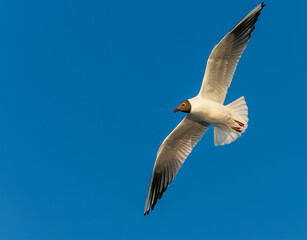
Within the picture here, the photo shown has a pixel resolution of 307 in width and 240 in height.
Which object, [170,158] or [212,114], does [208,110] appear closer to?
[212,114]

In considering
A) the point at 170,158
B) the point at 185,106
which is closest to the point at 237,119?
the point at 185,106

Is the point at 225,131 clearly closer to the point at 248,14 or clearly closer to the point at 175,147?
the point at 175,147

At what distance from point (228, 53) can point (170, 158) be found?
8.33ft

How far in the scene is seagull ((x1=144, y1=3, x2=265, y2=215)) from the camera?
779 centimetres

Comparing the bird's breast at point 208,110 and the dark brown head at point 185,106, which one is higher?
the dark brown head at point 185,106

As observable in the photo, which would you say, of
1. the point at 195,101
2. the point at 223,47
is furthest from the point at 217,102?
the point at 223,47

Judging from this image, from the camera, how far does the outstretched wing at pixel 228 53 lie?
25.3ft

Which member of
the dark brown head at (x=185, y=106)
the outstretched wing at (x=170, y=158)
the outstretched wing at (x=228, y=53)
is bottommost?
the outstretched wing at (x=170, y=158)

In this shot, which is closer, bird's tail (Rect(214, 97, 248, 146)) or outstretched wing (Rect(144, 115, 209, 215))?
bird's tail (Rect(214, 97, 248, 146))

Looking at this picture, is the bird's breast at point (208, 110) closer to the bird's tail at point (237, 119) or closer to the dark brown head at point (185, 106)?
the dark brown head at point (185, 106)

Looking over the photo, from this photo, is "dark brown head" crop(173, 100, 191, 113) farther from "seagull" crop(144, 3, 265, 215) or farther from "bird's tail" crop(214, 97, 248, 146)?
"bird's tail" crop(214, 97, 248, 146)

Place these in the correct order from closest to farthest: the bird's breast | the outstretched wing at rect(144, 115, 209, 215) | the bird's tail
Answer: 1. the bird's breast
2. the bird's tail
3. the outstretched wing at rect(144, 115, 209, 215)

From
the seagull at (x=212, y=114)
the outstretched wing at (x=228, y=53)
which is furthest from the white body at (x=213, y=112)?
the outstretched wing at (x=228, y=53)

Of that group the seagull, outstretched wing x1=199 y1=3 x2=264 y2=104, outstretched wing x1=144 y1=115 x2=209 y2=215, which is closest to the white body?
the seagull
